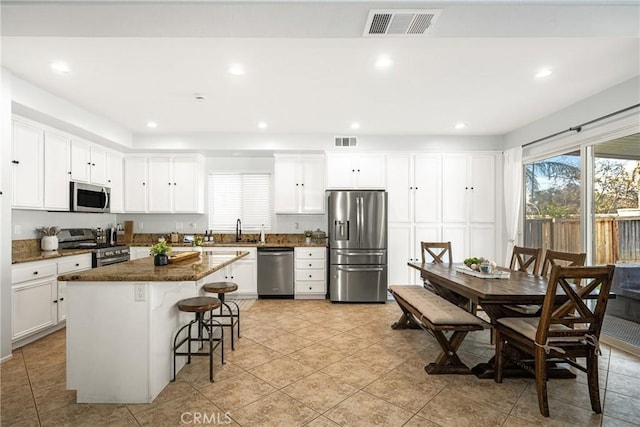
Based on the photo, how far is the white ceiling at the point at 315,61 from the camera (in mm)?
1834

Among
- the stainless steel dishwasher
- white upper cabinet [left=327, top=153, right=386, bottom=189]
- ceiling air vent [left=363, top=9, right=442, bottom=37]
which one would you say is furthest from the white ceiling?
the stainless steel dishwasher

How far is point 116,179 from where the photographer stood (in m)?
5.00

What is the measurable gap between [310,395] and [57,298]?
3.20 m

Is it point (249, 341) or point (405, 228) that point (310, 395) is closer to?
point (249, 341)

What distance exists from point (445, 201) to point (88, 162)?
5.42 metres

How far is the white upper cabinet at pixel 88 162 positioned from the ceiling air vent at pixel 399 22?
411 cm

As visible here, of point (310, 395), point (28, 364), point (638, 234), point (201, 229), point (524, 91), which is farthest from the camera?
point (201, 229)

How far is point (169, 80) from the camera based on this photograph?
312 centimetres

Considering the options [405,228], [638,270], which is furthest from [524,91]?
[405,228]

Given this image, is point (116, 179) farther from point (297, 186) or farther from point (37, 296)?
point (297, 186)

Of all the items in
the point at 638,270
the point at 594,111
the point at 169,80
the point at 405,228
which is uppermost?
the point at 169,80

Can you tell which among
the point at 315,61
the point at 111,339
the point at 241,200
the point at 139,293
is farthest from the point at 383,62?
the point at 241,200

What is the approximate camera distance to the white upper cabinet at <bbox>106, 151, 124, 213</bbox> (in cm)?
484

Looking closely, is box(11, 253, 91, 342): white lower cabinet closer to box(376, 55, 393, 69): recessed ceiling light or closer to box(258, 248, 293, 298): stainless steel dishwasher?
box(258, 248, 293, 298): stainless steel dishwasher
